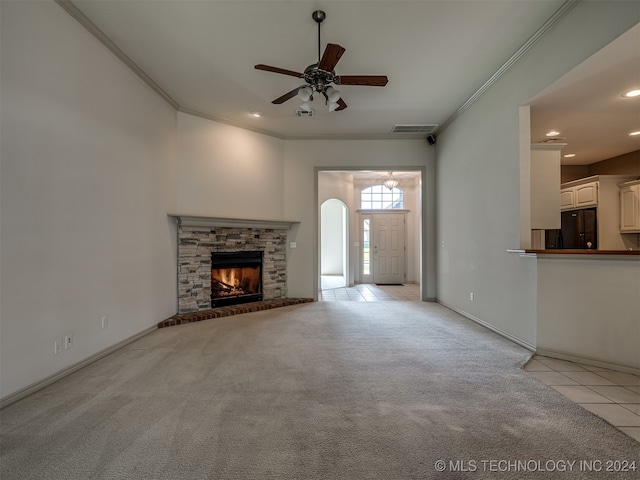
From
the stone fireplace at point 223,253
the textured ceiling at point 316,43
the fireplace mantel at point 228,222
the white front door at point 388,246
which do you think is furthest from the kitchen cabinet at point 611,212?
the stone fireplace at point 223,253

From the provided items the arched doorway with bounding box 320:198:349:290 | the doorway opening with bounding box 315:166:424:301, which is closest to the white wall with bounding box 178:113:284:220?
the doorway opening with bounding box 315:166:424:301

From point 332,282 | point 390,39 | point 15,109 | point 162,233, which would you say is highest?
point 390,39

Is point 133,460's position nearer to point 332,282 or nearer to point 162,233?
point 162,233

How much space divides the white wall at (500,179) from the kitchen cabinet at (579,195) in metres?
2.73

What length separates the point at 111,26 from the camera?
108 inches

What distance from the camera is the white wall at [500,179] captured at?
2.39 m

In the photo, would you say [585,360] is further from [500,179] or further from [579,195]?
[579,195]

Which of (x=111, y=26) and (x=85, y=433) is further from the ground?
(x=111, y=26)

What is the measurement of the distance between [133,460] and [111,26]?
3.64 m

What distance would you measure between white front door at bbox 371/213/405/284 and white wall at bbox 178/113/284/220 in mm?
3890

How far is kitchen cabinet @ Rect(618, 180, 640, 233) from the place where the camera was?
4.73 m

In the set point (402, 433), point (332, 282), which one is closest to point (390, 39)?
point (402, 433)

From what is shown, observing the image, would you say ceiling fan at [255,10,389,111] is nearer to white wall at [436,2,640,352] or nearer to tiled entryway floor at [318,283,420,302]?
white wall at [436,2,640,352]

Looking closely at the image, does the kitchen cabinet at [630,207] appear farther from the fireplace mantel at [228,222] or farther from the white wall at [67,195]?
the white wall at [67,195]
